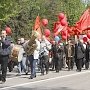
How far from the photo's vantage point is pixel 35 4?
3947 centimetres

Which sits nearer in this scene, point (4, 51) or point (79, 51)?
point (4, 51)

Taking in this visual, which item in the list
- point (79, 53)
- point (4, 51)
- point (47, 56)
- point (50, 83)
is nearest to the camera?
point (4, 51)

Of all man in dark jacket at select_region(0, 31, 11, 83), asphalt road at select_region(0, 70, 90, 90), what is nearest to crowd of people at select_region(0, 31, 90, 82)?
man in dark jacket at select_region(0, 31, 11, 83)

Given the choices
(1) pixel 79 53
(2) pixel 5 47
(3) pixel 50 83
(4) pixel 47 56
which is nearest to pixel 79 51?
(1) pixel 79 53

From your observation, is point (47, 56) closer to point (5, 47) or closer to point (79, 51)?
point (79, 51)

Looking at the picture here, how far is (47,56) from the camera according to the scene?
1888cm

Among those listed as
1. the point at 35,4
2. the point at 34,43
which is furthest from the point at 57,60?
the point at 35,4

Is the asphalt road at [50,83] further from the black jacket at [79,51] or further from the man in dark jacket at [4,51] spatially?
the black jacket at [79,51]

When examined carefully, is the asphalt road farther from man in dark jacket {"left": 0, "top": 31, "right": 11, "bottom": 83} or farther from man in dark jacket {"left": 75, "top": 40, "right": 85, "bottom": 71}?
man in dark jacket {"left": 75, "top": 40, "right": 85, "bottom": 71}

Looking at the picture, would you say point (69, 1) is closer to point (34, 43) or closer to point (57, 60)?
point (57, 60)

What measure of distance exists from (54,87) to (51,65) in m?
7.64

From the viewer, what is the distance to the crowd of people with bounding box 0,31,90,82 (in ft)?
50.9

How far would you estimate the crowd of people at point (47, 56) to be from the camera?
50.9 ft

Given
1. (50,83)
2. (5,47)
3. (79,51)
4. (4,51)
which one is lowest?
(50,83)
